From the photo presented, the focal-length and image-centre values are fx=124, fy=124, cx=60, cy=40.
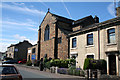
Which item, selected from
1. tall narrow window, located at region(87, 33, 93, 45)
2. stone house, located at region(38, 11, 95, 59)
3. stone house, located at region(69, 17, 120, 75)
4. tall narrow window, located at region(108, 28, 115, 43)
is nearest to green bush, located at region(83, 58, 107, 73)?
stone house, located at region(69, 17, 120, 75)

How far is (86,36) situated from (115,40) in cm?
493

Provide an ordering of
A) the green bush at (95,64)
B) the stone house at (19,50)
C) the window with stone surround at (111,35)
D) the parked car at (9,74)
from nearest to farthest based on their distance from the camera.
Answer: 1. the parked car at (9,74)
2. the green bush at (95,64)
3. the window with stone surround at (111,35)
4. the stone house at (19,50)

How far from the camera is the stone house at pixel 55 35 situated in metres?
28.2

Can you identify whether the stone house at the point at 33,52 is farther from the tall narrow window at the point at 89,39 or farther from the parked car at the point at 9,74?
the parked car at the point at 9,74

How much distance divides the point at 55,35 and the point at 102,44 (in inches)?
608

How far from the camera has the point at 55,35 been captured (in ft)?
101

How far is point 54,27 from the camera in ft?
103

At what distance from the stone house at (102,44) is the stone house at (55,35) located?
20.0 feet

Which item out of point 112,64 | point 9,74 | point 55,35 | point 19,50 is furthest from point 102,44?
point 19,50

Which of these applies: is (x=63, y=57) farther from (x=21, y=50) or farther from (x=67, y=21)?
(x=21, y=50)

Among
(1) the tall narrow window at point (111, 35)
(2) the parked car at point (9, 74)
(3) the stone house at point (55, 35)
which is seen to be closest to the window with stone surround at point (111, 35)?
(1) the tall narrow window at point (111, 35)

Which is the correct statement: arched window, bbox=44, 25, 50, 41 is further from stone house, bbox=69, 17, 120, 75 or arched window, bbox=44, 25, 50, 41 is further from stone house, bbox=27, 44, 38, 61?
stone house, bbox=69, 17, 120, 75

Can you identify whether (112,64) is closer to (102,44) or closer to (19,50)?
(102,44)

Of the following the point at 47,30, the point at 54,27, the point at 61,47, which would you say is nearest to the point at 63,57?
the point at 61,47
